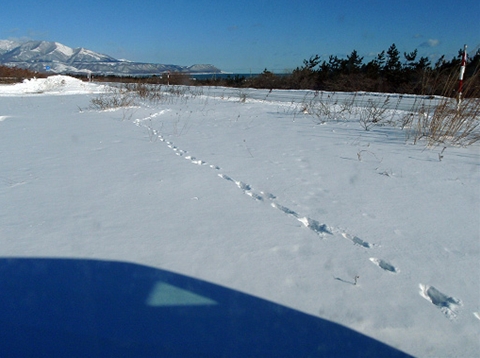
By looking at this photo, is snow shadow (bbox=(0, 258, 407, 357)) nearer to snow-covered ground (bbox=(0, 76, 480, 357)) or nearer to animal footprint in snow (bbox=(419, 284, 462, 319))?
snow-covered ground (bbox=(0, 76, 480, 357))

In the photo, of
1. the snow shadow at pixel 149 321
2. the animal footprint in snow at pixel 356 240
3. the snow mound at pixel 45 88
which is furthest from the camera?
the snow mound at pixel 45 88

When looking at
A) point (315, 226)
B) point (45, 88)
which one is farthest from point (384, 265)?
point (45, 88)

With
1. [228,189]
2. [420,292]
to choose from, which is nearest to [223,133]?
[228,189]

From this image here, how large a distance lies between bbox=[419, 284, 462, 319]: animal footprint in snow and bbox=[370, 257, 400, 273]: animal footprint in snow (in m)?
0.14

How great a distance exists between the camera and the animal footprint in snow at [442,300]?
1.31 meters

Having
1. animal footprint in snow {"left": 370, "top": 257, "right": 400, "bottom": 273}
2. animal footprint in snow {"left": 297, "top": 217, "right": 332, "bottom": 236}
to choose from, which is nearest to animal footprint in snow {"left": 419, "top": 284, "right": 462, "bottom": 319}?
animal footprint in snow {"left": 370, "top": 257, "right": 400, "bottom": 273}

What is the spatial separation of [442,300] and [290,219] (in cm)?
94

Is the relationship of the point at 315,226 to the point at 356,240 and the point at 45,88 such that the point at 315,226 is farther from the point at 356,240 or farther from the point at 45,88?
the point at 45,88

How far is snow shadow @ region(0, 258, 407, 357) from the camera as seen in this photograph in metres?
1.15

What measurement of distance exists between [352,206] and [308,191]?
39 centimetres

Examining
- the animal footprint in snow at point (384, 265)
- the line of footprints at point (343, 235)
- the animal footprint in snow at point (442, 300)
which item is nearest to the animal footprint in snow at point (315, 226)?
the line of footprints at point (343, 235)

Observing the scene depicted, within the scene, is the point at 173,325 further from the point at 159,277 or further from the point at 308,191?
the point at 308,191

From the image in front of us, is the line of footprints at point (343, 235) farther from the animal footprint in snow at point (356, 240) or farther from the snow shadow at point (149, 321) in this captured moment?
the snow shadow at point (149, 321)

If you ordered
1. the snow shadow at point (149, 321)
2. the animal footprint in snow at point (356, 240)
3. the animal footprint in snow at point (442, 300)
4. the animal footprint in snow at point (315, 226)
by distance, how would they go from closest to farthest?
the snow shadow at point (149, 321)
the animal footprint in snow at point (442, 300)
the animal footprint in snow at point (356, 240)
the animal footprint in snow at point (315, 226)
